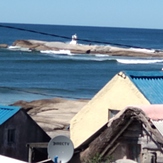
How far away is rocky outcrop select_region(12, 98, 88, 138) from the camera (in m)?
35.6

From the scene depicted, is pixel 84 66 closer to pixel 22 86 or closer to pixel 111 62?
pixel 111 62

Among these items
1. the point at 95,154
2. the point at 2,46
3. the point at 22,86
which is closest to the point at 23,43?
the point at 2,46

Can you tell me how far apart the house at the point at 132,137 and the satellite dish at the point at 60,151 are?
0.34 metres

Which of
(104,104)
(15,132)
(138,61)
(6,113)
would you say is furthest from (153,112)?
(138,61)

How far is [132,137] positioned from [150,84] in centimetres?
678

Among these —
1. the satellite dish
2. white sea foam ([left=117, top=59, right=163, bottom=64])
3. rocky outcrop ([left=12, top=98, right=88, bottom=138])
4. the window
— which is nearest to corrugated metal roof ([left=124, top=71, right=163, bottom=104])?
the window

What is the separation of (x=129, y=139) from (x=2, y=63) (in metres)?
77.9

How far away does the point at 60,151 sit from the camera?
40.4 feet

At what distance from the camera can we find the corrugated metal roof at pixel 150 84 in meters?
17.8

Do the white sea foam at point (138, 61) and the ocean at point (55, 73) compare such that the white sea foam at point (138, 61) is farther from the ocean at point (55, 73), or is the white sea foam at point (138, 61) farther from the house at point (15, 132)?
the house at point (15, 132)

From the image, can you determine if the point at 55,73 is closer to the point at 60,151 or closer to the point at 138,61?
the point at 138,61

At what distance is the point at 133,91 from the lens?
18719 mm

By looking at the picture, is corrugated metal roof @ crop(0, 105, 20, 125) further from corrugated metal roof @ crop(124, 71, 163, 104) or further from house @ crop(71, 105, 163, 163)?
house @ crop(71, 105, 163, 163)

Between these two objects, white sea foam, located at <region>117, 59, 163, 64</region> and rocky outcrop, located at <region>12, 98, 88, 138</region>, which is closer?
rocky outcrop, located at <region>12, 98, 88, 138</region>
